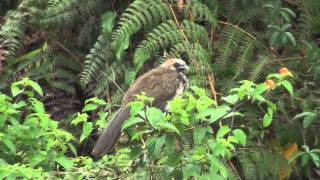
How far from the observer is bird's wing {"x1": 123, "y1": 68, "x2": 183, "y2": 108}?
212 inches

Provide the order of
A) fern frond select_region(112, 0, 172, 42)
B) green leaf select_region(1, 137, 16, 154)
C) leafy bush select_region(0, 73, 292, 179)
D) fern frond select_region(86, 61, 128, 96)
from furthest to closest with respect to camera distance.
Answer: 1. fern frond select_region(86, 61, 128, 96)
2. fern frond select_region(112, 0, 172, 42)
3. green leaf select_region(1, 137, 16, 154)
4. leafy bush select_region(0, 73, 292, 179)

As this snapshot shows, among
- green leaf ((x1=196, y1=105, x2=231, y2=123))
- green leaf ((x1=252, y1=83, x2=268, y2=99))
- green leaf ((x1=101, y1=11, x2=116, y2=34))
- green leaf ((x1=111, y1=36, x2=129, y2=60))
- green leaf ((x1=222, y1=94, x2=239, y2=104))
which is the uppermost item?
green leaf ((x1=101, y1=11, x2=116, y2=34))

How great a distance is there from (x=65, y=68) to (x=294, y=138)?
225 cm

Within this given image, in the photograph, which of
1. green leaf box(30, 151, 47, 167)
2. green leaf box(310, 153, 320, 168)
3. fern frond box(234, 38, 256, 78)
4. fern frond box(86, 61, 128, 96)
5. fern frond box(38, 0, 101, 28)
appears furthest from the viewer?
fern frond box(38, 0, 101, 28)

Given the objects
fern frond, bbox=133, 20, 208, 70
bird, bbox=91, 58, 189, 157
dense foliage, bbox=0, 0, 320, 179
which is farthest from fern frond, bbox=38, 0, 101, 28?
bird, bbox=91, 58, 189, 157

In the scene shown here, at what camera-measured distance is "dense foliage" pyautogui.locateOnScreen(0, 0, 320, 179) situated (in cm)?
464

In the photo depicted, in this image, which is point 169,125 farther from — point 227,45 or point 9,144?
point 227,45

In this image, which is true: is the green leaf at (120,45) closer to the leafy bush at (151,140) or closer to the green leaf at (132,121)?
the leafy bush at (151,140)

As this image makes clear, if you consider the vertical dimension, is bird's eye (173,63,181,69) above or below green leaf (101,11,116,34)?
below

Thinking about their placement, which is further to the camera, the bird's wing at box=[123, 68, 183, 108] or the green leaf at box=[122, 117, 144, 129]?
the bird's wing at box=[123, 68, 183, 108]

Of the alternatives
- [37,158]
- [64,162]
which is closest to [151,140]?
[64,162]

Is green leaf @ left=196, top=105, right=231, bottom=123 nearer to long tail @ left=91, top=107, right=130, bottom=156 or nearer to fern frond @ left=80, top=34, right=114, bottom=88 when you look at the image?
long tail @ left=91, top=107, right=130, bottom=156

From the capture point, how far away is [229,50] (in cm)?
582

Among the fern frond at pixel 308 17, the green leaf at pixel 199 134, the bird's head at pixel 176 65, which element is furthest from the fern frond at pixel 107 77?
the green leaf at pixel 199 134
